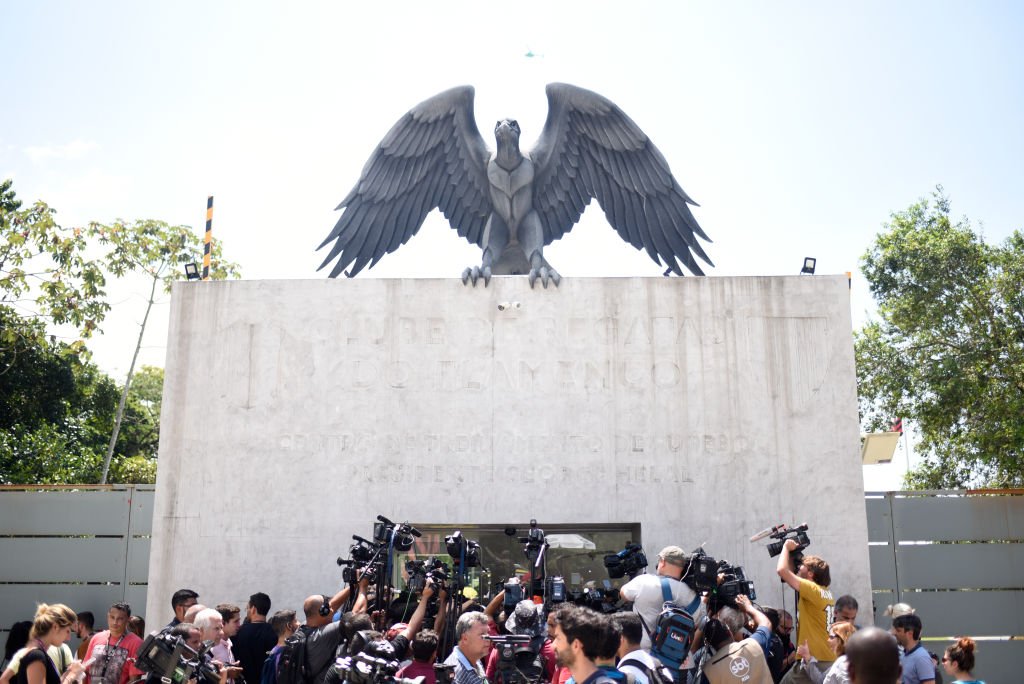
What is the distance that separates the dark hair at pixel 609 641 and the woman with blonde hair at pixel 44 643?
3319mm

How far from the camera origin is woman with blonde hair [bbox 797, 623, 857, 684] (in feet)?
16.3

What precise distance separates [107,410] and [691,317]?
16.5m

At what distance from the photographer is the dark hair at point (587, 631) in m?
3.77

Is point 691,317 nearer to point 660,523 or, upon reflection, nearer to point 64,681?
point 660,523

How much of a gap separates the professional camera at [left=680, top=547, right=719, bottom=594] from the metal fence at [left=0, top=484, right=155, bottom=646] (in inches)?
280

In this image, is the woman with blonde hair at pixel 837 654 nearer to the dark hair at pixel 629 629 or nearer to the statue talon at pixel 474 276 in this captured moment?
the dark hair at pixel 629 629

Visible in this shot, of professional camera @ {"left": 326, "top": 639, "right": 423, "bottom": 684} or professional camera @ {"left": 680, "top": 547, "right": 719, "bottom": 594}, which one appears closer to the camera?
professional camera @ {"left": 326, "top": 639, "right": 423, "bottom": 684}

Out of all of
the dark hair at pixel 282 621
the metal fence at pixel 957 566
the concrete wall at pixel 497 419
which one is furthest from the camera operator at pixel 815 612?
the metal fence at pixel 957 566

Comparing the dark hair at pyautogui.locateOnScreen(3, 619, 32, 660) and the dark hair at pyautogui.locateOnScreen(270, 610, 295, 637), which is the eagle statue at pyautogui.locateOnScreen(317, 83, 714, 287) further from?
the dark hair at pyautogui.locateOnScreen(3, 619, 32, 660)

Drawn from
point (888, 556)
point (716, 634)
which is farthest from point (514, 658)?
point (888, 556)

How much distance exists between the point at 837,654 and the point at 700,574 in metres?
0.93

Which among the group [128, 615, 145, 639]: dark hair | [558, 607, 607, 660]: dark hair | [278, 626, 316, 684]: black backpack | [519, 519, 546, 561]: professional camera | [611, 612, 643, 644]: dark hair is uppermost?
[519, 519, 546, 561]: professional camera

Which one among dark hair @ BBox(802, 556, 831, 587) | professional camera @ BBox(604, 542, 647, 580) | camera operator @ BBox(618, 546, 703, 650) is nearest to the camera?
camera operator @ BBox(618, 546, 703, 650)

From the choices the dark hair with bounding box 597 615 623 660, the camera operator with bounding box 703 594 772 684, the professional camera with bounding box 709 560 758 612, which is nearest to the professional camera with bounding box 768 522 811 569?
the professional camera with bounding box 709 560 758 612
